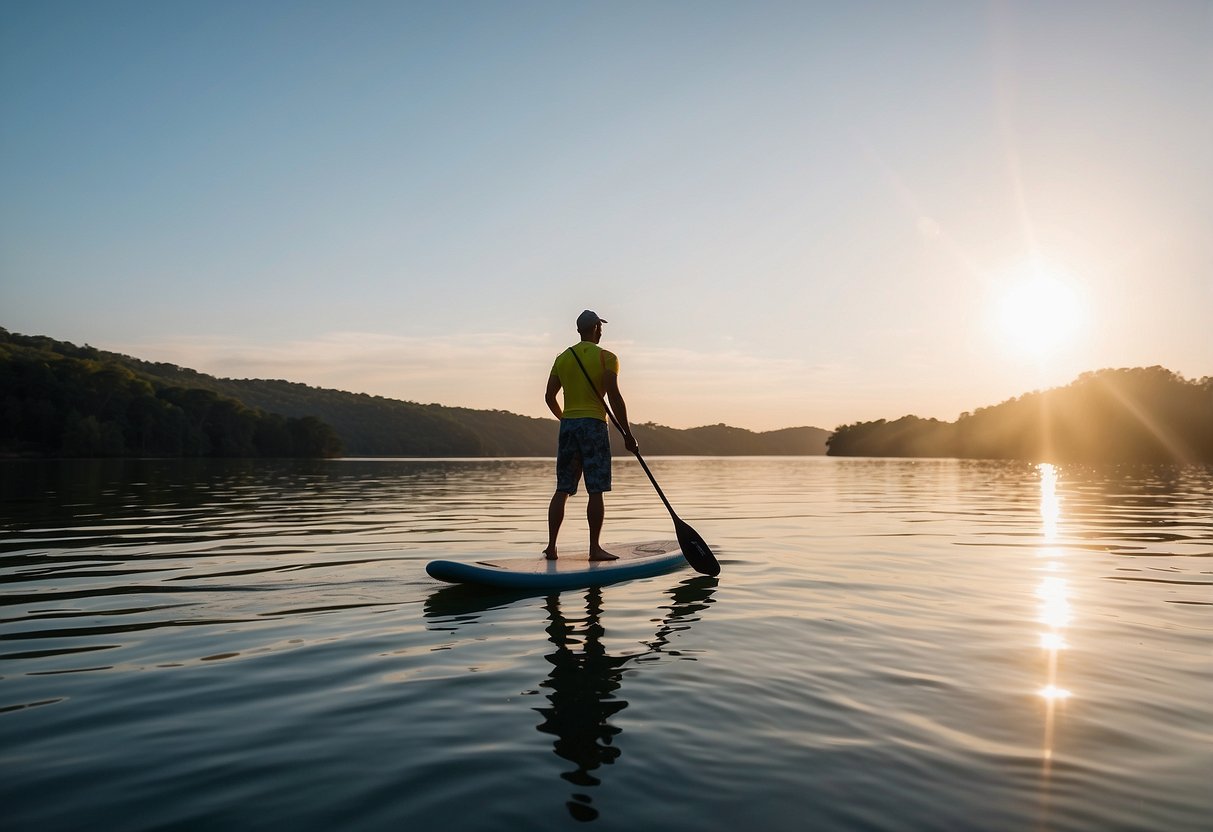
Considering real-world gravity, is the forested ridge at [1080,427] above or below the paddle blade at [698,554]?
above

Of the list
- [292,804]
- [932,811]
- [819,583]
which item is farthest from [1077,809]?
[819,583]

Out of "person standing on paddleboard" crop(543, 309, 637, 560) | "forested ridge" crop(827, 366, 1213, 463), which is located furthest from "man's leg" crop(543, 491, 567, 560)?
"forested ridge" crop(827, 366, 1213, 463)

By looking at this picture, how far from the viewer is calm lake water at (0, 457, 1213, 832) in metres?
3.22

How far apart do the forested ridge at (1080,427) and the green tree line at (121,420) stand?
11241cm

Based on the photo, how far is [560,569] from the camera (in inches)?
→ 346

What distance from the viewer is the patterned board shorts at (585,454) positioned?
372 inches

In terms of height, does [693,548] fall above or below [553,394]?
below

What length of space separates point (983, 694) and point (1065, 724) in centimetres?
56

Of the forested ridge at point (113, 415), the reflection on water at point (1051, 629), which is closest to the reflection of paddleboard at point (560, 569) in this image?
the reflection on water at point (1051, 629)

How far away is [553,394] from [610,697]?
561cm

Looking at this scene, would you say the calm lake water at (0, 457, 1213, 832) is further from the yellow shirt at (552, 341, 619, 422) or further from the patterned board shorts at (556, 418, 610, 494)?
the yellow shirt at (552, 341, 619, 422)

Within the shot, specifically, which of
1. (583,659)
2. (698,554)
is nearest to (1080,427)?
(698,554)

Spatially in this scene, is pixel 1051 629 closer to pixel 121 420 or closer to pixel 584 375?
pixel 584 375

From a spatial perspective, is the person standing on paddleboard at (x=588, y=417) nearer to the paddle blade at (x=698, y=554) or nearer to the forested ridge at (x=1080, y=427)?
the paddle blade at (x=698, y=554)
